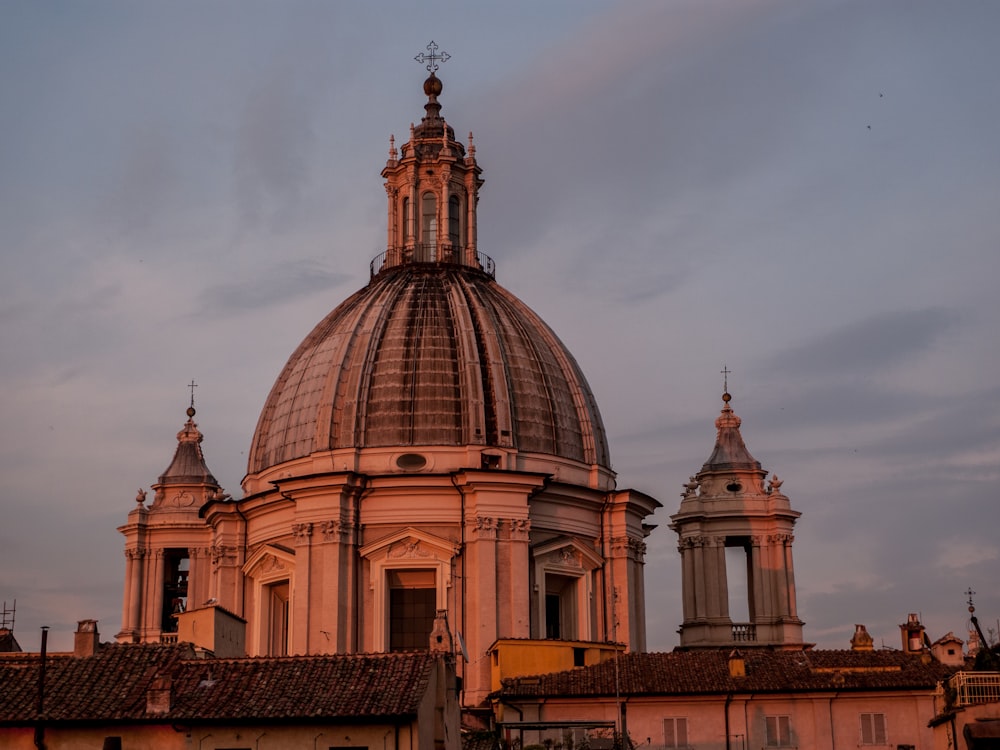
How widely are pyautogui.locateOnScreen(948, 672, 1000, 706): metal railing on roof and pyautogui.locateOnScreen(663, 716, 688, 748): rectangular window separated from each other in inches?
304

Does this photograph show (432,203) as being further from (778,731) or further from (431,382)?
(778,731)

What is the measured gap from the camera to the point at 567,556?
57.5m

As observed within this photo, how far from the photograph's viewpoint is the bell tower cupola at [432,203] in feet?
209

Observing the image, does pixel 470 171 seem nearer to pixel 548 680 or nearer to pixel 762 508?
pixel 762 508

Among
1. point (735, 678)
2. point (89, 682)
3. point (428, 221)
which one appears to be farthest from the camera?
point (428, 221)

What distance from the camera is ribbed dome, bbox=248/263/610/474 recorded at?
57.3 meters

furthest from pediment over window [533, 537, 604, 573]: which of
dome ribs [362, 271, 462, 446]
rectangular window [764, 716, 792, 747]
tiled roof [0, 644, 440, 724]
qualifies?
tiled roof [0, 644, 440, 724]

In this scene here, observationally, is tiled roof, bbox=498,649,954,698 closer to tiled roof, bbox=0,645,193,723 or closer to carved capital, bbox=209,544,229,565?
tiled roof, bbox=0,645,193,723

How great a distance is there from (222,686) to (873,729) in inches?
689

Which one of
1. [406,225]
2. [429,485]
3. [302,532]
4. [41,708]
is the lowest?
[41,708]

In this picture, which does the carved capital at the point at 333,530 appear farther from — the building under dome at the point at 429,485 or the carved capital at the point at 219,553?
the carved capital at the point at 219,553

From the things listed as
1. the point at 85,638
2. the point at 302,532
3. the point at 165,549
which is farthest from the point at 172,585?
the point at 85,638

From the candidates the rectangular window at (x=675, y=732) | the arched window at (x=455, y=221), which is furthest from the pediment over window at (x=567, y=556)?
the arched window at (x=455, y=221)

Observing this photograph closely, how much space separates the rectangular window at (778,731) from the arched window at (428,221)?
2365cm
